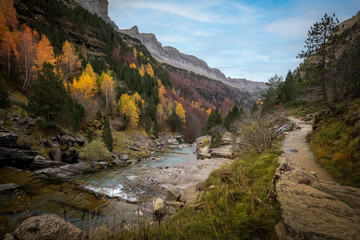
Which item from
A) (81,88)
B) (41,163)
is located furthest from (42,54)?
(41,163)

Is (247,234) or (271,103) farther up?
(271,103)

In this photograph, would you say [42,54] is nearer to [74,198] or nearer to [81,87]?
[81,87]

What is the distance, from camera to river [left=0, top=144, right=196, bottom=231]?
752 centimetres

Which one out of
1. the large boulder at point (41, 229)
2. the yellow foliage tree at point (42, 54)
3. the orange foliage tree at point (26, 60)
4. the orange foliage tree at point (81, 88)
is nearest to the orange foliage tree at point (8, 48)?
the orange foliage tree at point (26, 60)

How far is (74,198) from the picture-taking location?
7.79 meters

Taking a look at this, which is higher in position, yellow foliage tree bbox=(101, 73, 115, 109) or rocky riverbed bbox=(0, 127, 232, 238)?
yellow foliage tree bbox=(101, 73, 115, 109)

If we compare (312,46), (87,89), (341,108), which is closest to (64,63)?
(87,89)

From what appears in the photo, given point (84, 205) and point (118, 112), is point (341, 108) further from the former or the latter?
point (118, 112)

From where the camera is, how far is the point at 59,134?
19.1 metres

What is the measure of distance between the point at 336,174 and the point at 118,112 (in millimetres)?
44342

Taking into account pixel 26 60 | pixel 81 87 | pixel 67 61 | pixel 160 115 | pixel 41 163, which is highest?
pixel 67 61

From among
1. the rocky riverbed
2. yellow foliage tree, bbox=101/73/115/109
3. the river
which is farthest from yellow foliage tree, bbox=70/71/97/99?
the river

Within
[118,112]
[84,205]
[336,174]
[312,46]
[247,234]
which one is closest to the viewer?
[247,234]

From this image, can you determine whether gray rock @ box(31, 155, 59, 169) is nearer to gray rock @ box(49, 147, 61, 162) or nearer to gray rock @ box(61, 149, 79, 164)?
gray rock @ box(49, 147, 61, 162)
